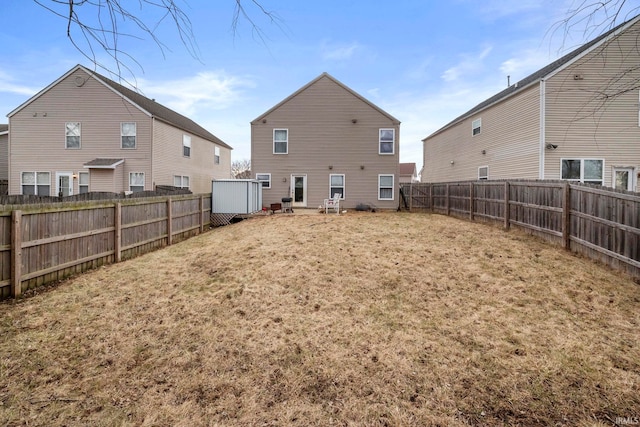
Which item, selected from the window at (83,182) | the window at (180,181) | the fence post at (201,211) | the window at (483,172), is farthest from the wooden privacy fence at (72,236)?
the window at (483,172)

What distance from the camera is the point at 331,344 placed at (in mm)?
4152

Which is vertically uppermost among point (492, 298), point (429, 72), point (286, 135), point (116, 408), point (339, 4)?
point (429, 72)

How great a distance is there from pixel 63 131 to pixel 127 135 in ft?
12.2

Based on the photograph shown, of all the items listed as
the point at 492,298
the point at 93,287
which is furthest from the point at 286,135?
the point at 492,298

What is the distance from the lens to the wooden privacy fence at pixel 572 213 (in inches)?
245

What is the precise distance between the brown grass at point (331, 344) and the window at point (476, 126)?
513 inches

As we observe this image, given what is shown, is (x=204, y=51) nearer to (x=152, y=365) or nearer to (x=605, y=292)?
(x=152, y=365)

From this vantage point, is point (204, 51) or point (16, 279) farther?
point (16, 279)

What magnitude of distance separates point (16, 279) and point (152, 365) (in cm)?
379

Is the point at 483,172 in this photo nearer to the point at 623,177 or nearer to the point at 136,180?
the point at 623,177

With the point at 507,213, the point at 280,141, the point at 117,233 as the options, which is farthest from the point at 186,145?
the point at 507,213

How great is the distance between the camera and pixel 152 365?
12.2ft

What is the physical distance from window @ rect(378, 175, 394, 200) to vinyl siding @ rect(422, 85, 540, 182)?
16.3 ft

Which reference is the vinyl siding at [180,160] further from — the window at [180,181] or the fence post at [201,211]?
the fence post at [201,211]
